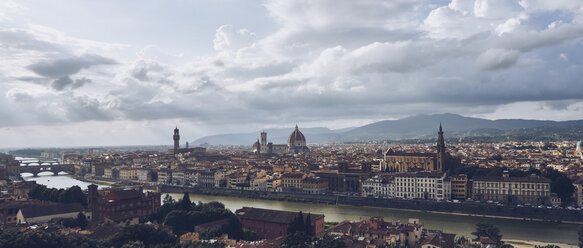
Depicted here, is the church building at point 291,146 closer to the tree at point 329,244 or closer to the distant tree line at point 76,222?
the distant tree line at point 76,222

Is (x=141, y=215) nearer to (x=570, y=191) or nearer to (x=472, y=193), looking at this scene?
(x=472, y=193)

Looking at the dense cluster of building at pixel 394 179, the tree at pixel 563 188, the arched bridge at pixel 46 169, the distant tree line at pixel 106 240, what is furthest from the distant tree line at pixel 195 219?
the arched bridge at pixel 46 169

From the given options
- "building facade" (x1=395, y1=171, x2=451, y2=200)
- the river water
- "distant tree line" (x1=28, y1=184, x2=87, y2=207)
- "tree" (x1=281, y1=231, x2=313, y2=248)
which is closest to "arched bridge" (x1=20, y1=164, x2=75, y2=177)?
"distant tree line" (x1=28, y1=184, x2=87, y2=207)

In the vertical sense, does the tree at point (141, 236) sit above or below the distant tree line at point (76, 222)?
above

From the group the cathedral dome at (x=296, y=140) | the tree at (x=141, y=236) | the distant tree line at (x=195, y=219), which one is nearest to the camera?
the tree at (x=141, y=236)

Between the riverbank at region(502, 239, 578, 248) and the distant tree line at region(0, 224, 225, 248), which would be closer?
the distant tree line at region(0, 224, 225, 248)

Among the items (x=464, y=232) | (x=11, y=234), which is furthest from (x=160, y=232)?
(x=464, y=232)

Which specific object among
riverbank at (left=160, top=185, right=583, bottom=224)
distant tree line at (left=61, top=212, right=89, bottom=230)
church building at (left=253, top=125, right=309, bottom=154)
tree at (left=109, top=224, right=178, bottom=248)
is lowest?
riverbank at (left=160, top=185, right=583, bottom=224)

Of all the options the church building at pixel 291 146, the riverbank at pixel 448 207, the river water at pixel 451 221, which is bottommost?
the river water at pixel 451 221

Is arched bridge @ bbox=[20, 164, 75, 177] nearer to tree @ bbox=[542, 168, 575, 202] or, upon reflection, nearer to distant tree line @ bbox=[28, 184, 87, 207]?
distant tree line @ bbox=[28, 184, 87, 207]
